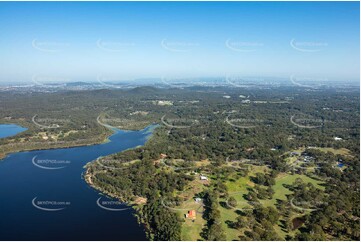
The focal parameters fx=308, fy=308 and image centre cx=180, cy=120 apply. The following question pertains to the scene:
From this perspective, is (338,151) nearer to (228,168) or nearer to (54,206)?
(228,168)

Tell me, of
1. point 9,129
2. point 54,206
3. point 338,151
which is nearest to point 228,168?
point 54,206

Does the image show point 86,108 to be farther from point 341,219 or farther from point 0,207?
point 341,219

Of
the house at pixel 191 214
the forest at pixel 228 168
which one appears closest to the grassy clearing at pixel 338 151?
the forest at pixel 228 168

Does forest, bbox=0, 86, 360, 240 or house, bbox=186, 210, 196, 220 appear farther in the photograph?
house, bbox=186, 210, 196, 220

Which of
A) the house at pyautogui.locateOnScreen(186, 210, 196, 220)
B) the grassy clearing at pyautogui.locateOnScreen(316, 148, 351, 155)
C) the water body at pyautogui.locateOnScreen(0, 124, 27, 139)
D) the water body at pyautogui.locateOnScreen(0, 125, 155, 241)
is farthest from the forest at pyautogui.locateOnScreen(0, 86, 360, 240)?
the water body at pyautogui.locateOnScreen(0, 124, 27, 139)

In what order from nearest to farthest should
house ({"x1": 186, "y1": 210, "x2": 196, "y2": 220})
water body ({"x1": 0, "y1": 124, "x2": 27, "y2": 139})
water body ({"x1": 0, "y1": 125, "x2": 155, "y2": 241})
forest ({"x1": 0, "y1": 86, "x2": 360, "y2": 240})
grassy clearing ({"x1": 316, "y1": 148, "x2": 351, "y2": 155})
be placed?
water body ({"x1": 0, "y1": 125, "x2": 155, "y2": 241})
forest ({"x1": 0, "y1": 86, "x2": 360, "y2": 240})
house ({"x1": 186, "y1": 210, "x2": 196, "y2": 220})
grassy clearing ({"x1": 316, "y1": 148, "x2": 351, "y2": 155})
water body ({"x1": 0, "y1": 124, "x2": 27, "y2": 139})

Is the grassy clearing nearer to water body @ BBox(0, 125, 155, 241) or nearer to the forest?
the forest
